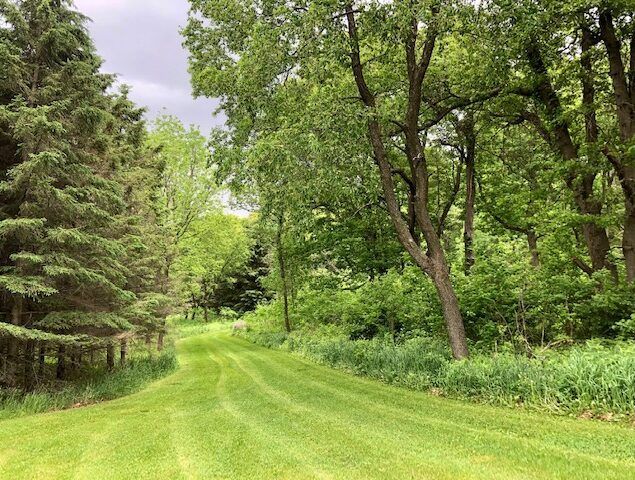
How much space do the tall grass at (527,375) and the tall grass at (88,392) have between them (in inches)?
240

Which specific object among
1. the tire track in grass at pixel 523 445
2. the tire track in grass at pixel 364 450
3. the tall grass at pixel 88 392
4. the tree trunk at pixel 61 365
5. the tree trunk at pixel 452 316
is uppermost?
the tree trunk at pixel 452 316

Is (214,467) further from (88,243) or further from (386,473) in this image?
(88,243)

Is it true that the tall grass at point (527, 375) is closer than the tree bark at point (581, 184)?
Yes

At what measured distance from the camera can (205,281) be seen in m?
39.2

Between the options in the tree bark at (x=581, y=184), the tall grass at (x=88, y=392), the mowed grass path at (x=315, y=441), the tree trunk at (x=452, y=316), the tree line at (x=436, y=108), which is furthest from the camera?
the tree bark at (x=581, y=184)

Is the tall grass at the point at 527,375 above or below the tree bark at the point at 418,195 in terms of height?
below

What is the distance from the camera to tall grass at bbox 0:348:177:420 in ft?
27.7

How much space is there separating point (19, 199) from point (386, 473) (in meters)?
9.08

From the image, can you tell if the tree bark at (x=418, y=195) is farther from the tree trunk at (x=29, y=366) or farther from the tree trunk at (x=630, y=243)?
the tree trunk at (x=29, y=366)

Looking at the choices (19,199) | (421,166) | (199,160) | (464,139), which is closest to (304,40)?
(421,166)

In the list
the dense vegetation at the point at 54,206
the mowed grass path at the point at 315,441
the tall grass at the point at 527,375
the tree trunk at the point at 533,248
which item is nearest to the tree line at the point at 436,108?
the tall grass at the point at 527,375

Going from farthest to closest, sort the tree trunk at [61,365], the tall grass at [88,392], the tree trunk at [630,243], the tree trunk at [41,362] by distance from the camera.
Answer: the tree trunk at [61,365]
the tree trunk at [41,362]
the tree trunk at [630,243]
the tall grass at [88,392]

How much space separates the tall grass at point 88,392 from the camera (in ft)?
27.7

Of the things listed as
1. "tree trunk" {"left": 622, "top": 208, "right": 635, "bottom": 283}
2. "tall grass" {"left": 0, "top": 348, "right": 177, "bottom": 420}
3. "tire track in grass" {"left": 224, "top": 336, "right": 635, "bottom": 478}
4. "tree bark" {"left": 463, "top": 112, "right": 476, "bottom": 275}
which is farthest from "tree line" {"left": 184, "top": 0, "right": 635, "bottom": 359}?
"tall grass" {"left": 0, "top": 348, "right": 177, "bottom": 420}
